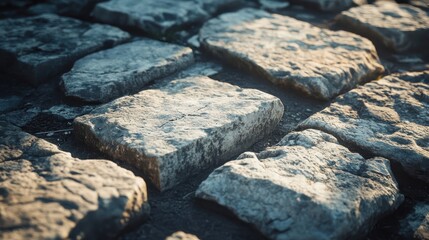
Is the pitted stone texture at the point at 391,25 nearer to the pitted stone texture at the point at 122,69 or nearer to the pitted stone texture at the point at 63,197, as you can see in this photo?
the pitted stone texture at the point at 122,69

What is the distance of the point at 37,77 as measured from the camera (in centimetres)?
188

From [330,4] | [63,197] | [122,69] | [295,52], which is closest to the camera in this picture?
[63,197]

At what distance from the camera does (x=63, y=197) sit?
106 centimetres

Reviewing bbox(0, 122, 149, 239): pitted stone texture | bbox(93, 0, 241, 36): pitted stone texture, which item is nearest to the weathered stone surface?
bbox(0, 122, 149, 239): pitted stone texture

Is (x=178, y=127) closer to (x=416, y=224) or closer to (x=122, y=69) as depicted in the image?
(x=122, y=69)

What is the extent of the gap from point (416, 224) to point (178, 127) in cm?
97

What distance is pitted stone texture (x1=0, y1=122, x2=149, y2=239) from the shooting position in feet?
3.19

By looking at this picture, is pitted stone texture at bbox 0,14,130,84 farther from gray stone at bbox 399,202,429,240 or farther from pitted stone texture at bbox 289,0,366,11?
gray stone at bbox 399,202,429,240

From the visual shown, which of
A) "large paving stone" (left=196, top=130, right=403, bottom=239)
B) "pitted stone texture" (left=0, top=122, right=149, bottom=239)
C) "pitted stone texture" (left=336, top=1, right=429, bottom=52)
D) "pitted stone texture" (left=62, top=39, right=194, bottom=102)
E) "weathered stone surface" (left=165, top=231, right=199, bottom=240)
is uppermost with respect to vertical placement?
"pitted stone texture" (left=336, top=1, right=429, bottom=52)

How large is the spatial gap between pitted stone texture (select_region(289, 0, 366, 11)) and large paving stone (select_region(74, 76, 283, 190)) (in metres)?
1.66

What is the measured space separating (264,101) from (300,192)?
548 mm

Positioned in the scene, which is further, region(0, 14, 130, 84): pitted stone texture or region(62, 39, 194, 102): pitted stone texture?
region(0, 14, 130, 84): pitted stone texture

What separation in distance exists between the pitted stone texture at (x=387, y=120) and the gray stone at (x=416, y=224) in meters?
0.17

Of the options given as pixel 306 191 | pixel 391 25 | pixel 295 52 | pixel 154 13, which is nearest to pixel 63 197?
pixel 306 191
